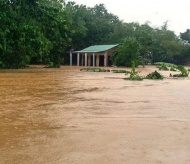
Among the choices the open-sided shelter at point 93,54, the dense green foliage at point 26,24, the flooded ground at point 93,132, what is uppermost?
the dense green foliage at point 26,24

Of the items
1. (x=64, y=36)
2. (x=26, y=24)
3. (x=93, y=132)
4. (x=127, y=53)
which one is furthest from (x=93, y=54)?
(x=93, y=132)

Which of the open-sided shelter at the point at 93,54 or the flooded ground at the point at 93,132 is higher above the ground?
the open-sided shelter at the point at 93,54

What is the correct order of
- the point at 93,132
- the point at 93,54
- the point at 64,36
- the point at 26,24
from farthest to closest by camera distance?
1. the point at 93,54
2. the point at 64,36
3. the point at 26,24
4. the point at 93,132

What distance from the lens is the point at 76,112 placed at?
26.4 ft

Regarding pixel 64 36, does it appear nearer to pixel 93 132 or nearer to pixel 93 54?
pixel 93 54

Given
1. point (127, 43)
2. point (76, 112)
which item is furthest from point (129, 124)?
point (127, 43)

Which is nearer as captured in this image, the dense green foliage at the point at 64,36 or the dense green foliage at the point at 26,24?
the dense green foliage at the point at 26,24

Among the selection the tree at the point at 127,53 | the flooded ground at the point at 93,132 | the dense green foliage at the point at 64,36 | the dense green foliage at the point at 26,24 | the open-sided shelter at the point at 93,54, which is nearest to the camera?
the flooded ground at the point at 93,132

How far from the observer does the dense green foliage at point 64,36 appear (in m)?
25.7

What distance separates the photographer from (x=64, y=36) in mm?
33656

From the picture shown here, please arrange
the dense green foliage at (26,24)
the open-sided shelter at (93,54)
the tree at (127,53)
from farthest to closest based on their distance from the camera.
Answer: the open-sided shelter at (93,54) < the tree at (127,53) < the dense green foliage at (26,24)

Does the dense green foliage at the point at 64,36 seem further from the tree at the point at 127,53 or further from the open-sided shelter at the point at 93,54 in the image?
the open-sided shelter at the point at 93,54

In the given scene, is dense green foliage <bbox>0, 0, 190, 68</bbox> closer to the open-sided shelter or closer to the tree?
the tree

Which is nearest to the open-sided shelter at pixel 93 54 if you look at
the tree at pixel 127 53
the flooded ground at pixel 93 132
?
the tree at pixel 127 53
